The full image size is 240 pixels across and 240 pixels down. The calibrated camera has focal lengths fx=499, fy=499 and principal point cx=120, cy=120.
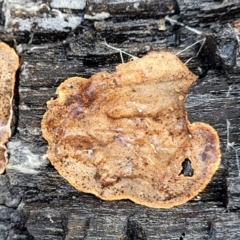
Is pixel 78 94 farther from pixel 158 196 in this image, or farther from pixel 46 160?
pixel 158 196

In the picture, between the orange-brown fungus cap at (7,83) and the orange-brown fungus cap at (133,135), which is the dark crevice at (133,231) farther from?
the orange-brown fungus cap at (7,83)

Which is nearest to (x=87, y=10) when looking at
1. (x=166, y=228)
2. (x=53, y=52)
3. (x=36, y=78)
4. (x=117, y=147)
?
(x=53, y=52)

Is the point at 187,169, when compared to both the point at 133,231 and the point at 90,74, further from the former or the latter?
the point at 90,74

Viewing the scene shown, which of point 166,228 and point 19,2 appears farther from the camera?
point 19,2

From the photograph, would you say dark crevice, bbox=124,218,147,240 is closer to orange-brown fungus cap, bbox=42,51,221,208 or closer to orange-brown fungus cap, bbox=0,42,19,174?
orange-brown fungus cap, bbox=42,51,221,208

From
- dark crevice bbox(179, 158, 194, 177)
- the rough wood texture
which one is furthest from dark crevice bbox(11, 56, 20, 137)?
dark crevice bbox(179, 158, 194, 177)
